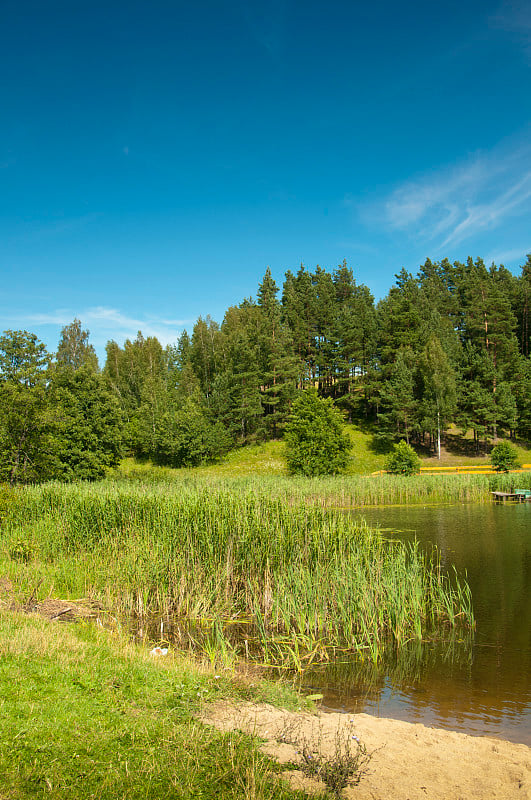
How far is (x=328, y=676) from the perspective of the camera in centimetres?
701

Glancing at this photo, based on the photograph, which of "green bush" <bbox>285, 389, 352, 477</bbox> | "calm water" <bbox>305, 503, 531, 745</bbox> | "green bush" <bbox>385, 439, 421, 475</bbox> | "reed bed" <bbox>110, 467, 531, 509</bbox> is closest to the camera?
"calm water" <bbox>305, 503, 531, 745</bbox>

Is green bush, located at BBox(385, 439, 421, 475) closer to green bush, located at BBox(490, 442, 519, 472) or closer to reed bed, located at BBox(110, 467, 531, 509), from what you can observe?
reed bed, located at BBox(110, 467, 531, 509)

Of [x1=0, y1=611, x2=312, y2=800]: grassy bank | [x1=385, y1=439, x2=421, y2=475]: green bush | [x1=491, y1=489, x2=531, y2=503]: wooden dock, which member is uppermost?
[x1=385, y1=439, x2=421, y2=475]: green bush

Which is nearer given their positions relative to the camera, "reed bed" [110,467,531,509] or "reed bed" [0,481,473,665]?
"reed bed" [0,481,473,665]

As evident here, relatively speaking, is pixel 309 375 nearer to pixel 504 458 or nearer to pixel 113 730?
pixel 504 458

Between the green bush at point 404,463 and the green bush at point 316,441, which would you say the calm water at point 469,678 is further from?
the green bush at point 316,441

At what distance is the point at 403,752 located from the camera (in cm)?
477

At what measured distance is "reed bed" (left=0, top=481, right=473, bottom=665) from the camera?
327 inches

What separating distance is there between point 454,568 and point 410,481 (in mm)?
17690

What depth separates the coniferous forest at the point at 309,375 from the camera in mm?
47469

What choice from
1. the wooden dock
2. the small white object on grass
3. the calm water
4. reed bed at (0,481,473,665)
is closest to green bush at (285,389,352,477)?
the wooden dock

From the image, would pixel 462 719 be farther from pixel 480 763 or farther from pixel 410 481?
pixel 410 481

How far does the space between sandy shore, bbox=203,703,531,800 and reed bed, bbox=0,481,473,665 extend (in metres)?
1.95

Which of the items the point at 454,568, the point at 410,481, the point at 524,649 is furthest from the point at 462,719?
the point at 410,481
